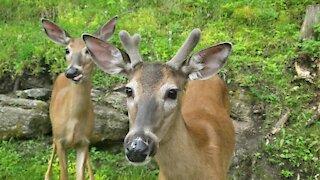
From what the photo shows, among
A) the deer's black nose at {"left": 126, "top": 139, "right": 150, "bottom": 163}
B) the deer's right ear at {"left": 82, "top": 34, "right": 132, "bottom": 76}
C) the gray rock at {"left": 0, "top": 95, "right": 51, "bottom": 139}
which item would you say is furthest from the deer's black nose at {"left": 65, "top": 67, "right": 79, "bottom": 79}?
the deer's black nose at {"left": 126, "top": 139, "right": 150, "bottom": 163}

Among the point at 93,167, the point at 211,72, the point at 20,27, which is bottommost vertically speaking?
the point at 93,167

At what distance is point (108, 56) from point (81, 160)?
2.65m

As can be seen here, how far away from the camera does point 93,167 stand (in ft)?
25.4

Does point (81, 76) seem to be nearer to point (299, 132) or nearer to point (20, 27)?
point (299, 132)

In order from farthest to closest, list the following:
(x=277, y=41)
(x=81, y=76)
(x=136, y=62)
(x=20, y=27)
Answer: (x=20, y=27), (x=277, y=41), (x=81, y=76), (x=136, y=62)

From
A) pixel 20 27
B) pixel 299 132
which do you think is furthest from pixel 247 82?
pixel 20 27

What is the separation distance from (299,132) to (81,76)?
2.62m

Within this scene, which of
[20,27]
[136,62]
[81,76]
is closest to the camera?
[136,62]

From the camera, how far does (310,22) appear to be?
8844 mm

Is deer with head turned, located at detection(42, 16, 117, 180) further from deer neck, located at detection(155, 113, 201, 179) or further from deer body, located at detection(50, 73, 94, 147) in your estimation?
deer neck, located at detection(155, 113, 201, 179)

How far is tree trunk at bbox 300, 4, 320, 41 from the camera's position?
881 centimetres

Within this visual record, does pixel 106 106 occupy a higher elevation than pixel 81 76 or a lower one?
lower

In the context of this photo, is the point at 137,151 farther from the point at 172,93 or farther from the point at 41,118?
the point at 41,118

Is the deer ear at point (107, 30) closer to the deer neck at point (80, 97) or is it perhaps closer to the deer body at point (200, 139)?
the deer neck at point (80, 97)
